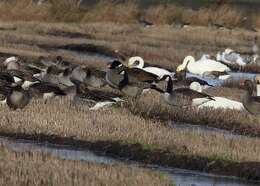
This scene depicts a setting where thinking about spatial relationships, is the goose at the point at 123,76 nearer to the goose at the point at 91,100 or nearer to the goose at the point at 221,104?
the goose at the point at 221,104

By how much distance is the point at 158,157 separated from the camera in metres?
10.3

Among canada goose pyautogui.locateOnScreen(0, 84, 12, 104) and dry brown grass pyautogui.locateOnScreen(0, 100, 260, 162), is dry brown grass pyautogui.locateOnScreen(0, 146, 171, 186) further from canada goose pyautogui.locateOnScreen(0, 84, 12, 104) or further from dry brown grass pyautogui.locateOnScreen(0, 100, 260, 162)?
canada goose pyautogui.locateOnScreen(0, 84, 12, 104)

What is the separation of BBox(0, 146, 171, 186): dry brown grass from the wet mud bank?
47.7 inches

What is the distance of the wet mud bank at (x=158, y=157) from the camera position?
984 centimetres

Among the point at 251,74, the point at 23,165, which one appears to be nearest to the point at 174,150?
the point at 23,165

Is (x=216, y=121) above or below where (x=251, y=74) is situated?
above

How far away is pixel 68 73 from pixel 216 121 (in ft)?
13.8

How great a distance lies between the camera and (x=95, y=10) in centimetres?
3975

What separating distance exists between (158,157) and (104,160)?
2.38 ft

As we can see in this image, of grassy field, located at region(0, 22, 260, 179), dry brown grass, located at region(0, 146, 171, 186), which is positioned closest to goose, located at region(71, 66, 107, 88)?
grassy field, located at region(0, 22, 260, 179)

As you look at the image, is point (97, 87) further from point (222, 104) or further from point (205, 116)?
point (205, 116)

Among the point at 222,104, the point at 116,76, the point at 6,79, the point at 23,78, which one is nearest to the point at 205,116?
the point at 222,104

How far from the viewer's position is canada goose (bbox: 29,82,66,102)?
14.1 metres

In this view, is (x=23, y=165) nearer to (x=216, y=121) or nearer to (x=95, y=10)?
(x=216, y=121)
